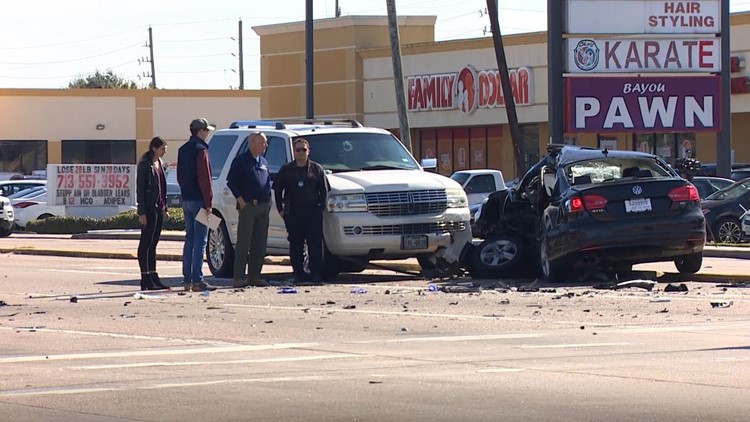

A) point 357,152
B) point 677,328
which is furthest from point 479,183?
point 677,328

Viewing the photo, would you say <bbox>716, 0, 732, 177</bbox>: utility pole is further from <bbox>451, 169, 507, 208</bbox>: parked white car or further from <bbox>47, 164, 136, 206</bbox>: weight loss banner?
<bbox>47, 164, 136, 206</bbox>: weight loss banner

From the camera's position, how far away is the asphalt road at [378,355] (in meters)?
8.45

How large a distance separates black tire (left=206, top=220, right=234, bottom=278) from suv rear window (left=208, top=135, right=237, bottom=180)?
0.86 meters

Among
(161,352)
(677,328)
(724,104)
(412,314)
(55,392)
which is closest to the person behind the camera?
(55,392)

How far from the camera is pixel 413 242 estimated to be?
1752 cm

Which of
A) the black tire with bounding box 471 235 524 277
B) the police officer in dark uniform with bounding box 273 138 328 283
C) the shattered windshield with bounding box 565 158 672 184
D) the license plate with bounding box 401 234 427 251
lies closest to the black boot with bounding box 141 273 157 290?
the police officer in dark uniform with bounding box 273 138 328 283

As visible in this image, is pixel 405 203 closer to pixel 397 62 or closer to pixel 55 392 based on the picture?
pixel 55 392

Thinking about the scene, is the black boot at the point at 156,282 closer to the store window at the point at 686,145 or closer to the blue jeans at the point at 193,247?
the blue jeans at the point at 193,247

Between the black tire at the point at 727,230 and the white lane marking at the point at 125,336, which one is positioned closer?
the white lane marking at the point at 125,336

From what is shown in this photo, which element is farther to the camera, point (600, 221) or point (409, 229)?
point (409, 229)

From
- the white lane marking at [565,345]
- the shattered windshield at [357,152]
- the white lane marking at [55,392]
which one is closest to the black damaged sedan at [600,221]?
the shattered windshield at [357,152]

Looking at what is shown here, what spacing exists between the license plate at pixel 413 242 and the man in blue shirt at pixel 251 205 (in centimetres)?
174

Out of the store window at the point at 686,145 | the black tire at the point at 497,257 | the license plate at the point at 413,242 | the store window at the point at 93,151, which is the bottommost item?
the black tire at the point at 497,257

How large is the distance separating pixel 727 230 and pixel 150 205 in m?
15.8
